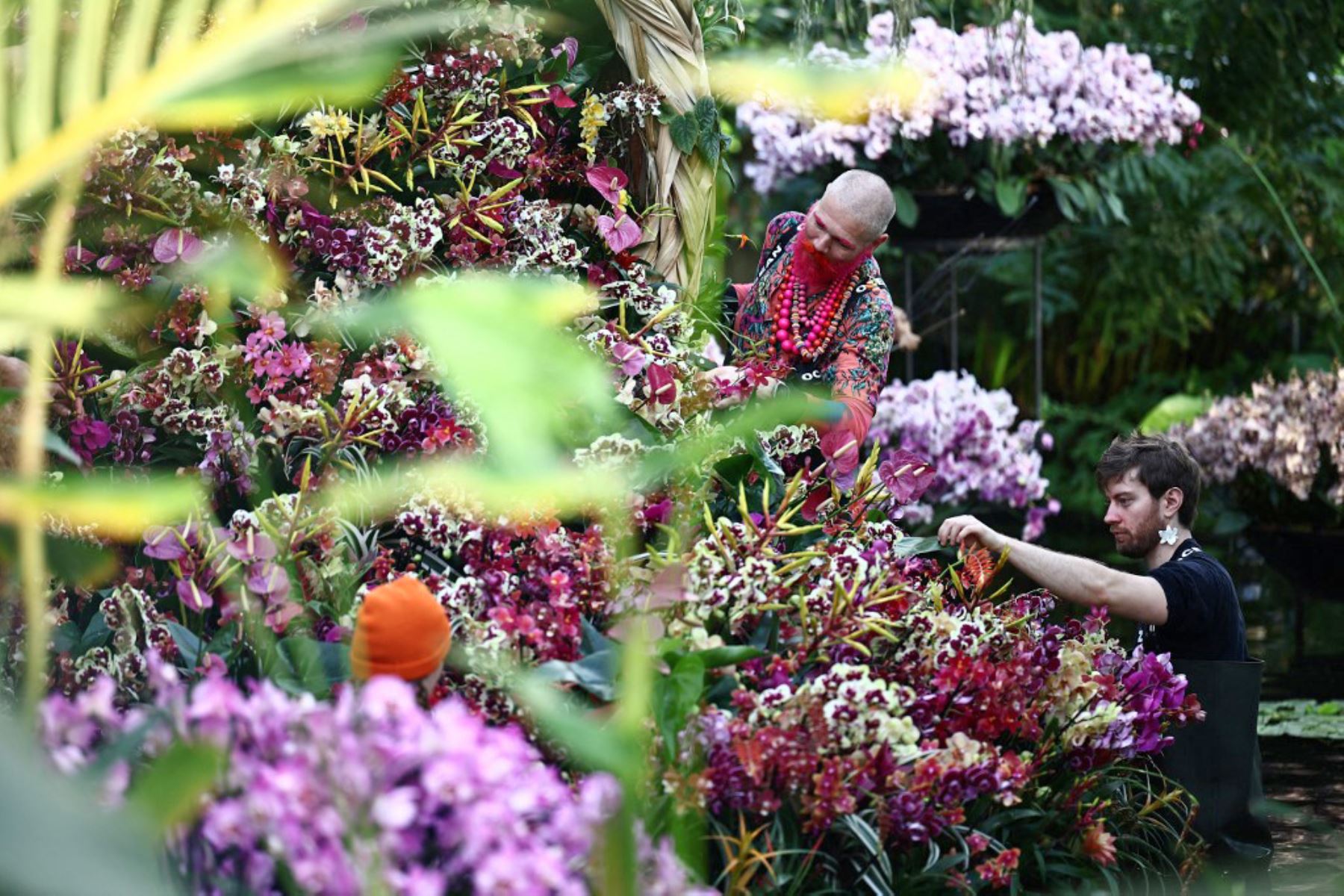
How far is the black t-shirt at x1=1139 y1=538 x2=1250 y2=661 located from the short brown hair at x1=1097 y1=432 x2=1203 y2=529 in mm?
149

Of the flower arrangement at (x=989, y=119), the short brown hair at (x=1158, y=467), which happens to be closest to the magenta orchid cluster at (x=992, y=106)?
the flower arrangement at (x=989, y=119)

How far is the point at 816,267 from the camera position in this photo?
3277 mm

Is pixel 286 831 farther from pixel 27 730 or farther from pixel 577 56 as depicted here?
pixel 577 56

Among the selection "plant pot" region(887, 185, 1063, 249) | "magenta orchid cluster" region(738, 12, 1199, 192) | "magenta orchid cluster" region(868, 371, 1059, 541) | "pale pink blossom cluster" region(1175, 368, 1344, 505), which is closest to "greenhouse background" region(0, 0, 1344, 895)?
"magenta orchid cluster" region(868, 371, 1059, 541)

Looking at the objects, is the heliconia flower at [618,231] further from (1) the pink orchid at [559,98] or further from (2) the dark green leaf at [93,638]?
(2) the dark green leaf at [93,638]

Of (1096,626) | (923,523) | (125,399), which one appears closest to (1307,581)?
(923,523)

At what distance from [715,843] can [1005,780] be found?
1.31ft

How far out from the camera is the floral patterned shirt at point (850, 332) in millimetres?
3145

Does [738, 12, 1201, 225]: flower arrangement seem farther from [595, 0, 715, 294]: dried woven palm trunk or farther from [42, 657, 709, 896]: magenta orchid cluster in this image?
[42, 657, 709, 896]: magenta orchid cluster

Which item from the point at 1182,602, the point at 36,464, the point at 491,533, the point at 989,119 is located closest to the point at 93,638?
the point at 491,533

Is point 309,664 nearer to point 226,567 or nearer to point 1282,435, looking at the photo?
point 226,567

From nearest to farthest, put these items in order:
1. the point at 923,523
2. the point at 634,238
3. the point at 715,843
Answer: the point at 715,843 < the point at 634,238 < the point at 923,523

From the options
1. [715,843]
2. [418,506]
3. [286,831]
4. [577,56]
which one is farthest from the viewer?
[577,56]

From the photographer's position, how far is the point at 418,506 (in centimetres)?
217
